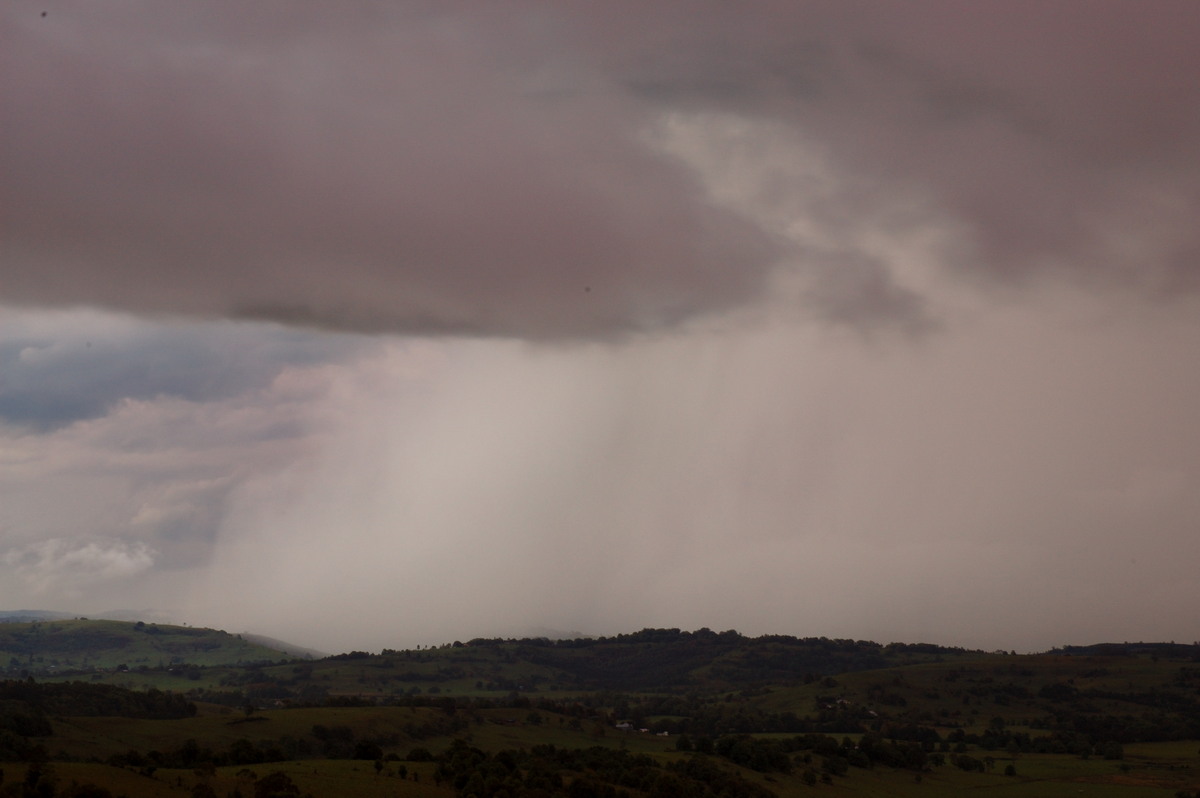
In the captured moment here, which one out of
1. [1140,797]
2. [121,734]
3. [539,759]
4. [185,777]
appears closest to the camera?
[185,777]

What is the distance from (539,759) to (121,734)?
72.4 metres

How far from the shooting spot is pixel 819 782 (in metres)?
199

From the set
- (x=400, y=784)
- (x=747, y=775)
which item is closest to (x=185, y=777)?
(x=400, y=784)

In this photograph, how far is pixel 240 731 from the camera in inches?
7180

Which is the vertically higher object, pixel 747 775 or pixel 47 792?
pixel 47 792

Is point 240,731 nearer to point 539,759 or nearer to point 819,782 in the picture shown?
point 539,759

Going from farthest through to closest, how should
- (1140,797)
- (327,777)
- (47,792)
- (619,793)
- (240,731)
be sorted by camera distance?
(1140,797) → (240,731) → (619,793) → (327,777) → (47,792)

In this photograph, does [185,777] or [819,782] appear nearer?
[185,777]

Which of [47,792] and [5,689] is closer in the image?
[47,792]

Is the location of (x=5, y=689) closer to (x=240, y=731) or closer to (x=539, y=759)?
(x=240, y=731)

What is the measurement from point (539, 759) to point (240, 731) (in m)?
62.8

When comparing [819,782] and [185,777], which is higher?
[185,777]

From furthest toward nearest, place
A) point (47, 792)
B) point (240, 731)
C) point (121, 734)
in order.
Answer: point (240, 731) → point (121, 734) → point (47, 792)

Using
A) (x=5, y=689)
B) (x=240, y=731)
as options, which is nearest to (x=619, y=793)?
(x=240, y=731)
